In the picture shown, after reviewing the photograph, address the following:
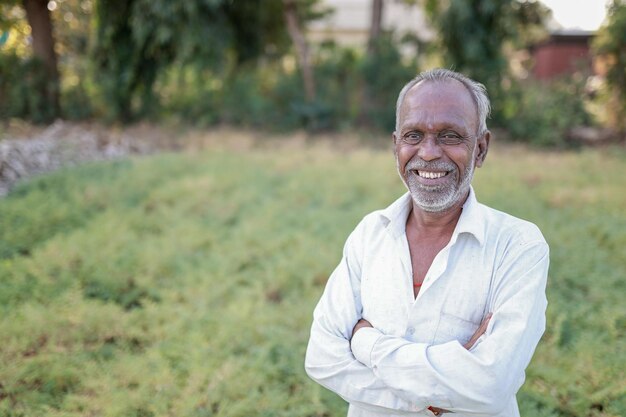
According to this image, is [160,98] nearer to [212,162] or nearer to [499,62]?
[212,162]

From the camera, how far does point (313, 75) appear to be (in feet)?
44.6

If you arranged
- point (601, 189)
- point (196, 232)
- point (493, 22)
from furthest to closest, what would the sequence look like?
point (493, 22) → point (601, 189) → point (196, 232)

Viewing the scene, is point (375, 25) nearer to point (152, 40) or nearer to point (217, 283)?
point (152, 40)

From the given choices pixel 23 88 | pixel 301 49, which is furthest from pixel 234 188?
pixel 23 88

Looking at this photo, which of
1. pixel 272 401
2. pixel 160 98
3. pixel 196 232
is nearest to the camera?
pixel 272 401

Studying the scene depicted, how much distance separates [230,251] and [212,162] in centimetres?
350

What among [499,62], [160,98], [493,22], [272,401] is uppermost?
[493,22]

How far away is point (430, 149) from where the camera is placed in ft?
5.90

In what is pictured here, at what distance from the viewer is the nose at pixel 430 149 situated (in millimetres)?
1798

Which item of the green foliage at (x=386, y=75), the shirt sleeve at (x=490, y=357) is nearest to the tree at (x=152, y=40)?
the green foliage at (x=386, y=75)

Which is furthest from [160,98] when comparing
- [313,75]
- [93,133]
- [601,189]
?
[601,189]

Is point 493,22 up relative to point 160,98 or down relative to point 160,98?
up

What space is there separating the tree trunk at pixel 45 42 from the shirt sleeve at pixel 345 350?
39.8 feet

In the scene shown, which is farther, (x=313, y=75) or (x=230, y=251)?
(x=313, y=75)
